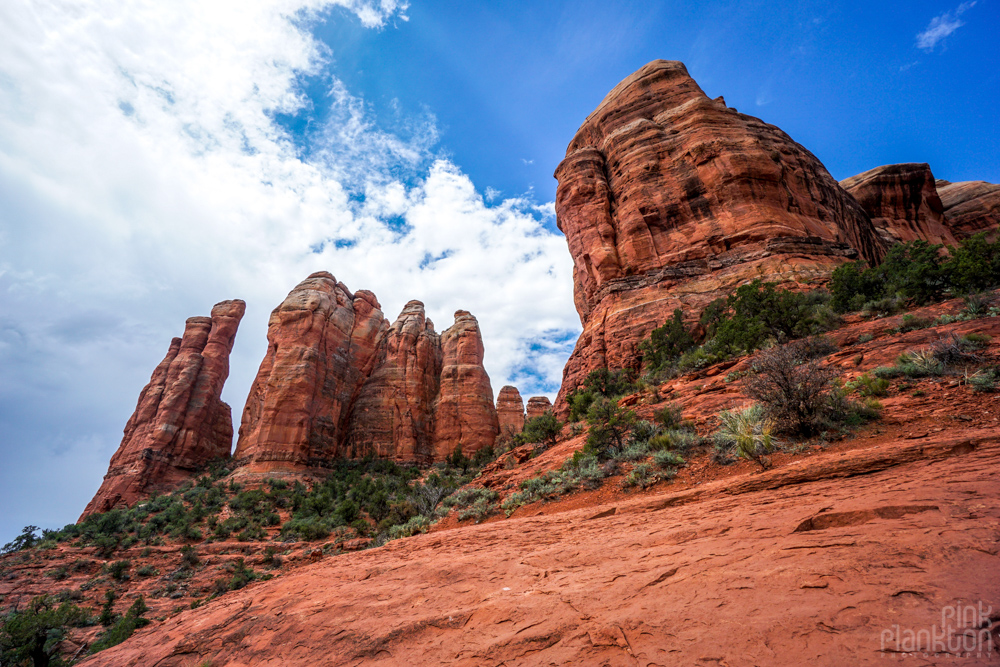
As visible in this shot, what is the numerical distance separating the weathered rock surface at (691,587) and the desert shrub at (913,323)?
8.83 metres

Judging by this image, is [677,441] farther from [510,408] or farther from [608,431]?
[510,408]

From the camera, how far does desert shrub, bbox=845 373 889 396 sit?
7.45m

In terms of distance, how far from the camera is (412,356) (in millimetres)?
45094

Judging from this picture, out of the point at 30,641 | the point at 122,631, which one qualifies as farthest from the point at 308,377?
the point at 122,631

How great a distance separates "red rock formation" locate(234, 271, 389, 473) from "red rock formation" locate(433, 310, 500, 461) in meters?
8.59

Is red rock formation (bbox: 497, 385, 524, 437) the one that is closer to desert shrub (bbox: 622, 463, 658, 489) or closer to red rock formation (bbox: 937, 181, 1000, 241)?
desert shrub (bbox: 622, 463, 658, 489)

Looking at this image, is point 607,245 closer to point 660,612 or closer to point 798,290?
point 798,290

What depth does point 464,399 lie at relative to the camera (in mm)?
42531

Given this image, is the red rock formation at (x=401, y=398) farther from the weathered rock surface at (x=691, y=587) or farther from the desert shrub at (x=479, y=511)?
the weathered rock surface at (x=691, y=587)

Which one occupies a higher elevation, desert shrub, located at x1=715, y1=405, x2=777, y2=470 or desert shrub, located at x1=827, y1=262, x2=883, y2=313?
desert shrub, located at x1=827, y1=262, x2=883, y2=313

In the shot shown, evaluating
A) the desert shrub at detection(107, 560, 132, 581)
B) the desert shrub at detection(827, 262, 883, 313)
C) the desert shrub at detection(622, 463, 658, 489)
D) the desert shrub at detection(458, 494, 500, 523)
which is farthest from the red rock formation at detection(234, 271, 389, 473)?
the desert shrub at detection(827, 262, 883, 313)

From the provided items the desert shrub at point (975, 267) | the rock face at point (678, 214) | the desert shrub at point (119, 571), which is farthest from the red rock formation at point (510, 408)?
the desert shrub at point (975, 267)

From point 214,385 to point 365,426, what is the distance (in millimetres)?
16883

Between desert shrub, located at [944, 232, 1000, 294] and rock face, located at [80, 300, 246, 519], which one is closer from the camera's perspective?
desert shrub, located at [944, 232, 1000, 294]
